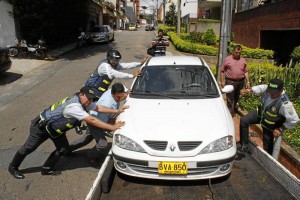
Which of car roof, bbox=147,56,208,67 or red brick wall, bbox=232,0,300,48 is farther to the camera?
red brick wall, bbox=232,0,300,48

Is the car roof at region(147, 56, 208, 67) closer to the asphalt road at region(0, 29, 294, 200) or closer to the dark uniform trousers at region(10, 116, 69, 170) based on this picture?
the asphalt road at region(0, 29, 294, 200)

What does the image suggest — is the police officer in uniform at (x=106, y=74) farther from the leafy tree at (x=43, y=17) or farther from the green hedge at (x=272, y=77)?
the leafy tree at (x=43, y=17)

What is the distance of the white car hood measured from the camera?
385 cm

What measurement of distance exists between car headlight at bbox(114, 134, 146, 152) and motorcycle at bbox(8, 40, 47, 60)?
14126 mm

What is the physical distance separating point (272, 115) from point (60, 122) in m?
3.04

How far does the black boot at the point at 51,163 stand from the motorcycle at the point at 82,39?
63.3 ft

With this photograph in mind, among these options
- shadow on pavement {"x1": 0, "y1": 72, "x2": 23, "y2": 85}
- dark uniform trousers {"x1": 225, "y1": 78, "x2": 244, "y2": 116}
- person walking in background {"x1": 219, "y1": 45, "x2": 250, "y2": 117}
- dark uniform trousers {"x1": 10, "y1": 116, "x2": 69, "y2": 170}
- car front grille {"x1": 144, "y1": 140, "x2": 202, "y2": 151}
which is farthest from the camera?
shadow on pavement {"x1": 0, "y1": 72, "x2": 23, "y2": 85}

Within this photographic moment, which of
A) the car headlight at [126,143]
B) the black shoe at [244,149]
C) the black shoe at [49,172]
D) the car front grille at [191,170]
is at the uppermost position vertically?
the car headlight at [126,143]

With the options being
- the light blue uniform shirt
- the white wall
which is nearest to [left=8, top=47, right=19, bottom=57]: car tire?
the white wall

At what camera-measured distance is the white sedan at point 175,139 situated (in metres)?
3.76

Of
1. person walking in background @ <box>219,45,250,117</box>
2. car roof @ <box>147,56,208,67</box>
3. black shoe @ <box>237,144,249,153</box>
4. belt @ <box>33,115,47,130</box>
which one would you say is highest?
car roof @ <box>147,56,208,67</box>

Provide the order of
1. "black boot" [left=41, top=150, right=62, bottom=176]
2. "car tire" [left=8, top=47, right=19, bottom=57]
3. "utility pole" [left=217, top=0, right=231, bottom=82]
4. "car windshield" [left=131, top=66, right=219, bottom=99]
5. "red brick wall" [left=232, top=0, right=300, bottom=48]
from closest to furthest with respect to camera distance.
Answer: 1. "black boot" [left=41, top=150, right=62, bottom=176]
2. "car windshield" [left=131, top=66, right=219, bottom=99]
3. "utility pole" [left=217, top=0, right=231, bottom=82]
4. "red brick wall" [left=232, top=0, right=300, bottom=48]
5. "car tire" [left=8, top=47, right=19, bottom=57]

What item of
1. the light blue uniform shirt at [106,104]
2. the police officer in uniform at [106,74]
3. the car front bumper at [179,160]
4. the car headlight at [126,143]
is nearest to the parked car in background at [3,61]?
the police officer in uniform at [106,74]

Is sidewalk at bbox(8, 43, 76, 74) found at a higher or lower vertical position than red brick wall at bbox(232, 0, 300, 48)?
lower
